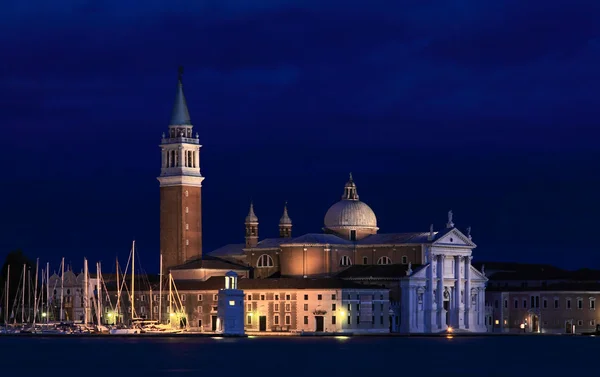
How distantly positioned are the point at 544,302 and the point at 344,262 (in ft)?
46.4

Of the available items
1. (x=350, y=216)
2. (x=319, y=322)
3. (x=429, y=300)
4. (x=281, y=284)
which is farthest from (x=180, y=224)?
(x=429, y=300)

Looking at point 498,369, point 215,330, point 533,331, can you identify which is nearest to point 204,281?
point 215,330

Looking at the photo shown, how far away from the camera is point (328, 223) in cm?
12194

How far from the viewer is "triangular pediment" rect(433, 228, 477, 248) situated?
11581 cm

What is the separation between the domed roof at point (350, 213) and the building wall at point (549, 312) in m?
10.9

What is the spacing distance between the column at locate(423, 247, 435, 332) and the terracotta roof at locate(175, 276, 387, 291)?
3486 mm

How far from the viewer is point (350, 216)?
121375mm

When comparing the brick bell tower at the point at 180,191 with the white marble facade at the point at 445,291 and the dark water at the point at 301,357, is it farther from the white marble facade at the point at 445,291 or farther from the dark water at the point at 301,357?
the white marble facade at the point at 445,291

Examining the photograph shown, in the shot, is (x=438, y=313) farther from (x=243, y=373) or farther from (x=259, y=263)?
(x=243, y=373)

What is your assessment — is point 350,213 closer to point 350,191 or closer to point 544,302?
point 350,191

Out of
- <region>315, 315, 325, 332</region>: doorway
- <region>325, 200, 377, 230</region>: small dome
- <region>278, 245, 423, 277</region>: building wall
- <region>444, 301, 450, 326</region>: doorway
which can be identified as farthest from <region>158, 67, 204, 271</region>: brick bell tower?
<region>444, 301, 450, 326</region>: doorway

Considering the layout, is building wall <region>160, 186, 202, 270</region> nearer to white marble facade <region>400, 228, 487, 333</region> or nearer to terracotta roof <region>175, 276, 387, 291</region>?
terracotta roof <region>175, 276, 387, 291</region>

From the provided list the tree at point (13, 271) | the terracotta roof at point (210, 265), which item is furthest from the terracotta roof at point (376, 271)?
the tree at point (13, 271)

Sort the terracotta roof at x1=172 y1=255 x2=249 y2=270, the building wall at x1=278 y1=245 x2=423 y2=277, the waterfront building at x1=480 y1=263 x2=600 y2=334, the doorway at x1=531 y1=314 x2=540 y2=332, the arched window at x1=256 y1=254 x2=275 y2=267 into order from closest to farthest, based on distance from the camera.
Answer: the building wall at x1=278 y1=245 x2=423 y2=277
the terracotta roof at x1=172 y1=255 x2=249 y2=270
the waterfront building at x1=480 y1=263 x2=600 y2=334
the arched window at x1=256 y1=254 x2=275 y2=267
the doorway at x1=531 y1=314 x2=540 y2=332
